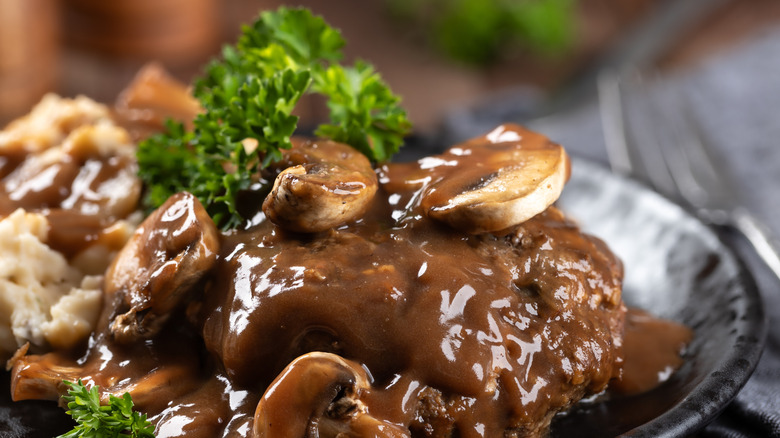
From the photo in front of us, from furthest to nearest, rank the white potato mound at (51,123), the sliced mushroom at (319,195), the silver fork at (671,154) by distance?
the silver fork at (671,154) → the white potato mound at (51,123) → the sliced mushroom at (319,195)

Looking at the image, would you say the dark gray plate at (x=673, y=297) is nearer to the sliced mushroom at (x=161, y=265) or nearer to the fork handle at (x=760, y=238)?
the fork handle at (x=760, y=238)

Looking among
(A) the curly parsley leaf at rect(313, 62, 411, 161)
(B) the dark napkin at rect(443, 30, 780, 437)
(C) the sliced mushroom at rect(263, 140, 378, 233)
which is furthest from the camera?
(B) the dark napkin at rect(443, 30, 780, 437)

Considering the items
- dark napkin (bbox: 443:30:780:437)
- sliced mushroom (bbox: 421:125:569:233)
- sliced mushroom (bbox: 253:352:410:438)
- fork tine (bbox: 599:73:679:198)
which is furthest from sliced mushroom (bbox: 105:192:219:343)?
fork tine (bbox: 599:73:679:198)

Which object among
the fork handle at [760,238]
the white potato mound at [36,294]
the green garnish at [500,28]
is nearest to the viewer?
the white potato mound at [36,294]

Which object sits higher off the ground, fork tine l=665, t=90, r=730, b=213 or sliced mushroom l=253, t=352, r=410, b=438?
sliced mushroom l=253, t=352, r=410, b=438

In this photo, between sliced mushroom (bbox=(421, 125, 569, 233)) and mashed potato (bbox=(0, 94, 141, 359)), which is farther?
mashed potato (bbox=(0, 94, 141, 359))

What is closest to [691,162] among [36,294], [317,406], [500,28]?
[500,28]

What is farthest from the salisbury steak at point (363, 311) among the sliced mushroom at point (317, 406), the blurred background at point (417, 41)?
the blurred background at point (417, 41)

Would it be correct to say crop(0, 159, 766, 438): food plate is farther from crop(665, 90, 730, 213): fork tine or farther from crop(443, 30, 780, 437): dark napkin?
crop(665, 90, 730, 213): fork tine

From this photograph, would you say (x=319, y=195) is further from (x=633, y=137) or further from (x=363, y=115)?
(x=633, y=137)
